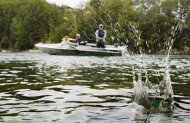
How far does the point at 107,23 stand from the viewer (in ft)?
197

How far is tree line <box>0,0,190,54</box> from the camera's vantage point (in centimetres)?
5841

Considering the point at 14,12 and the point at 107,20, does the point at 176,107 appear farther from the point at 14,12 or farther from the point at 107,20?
the point at 14,12

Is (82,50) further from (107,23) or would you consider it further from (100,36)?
(107,23)

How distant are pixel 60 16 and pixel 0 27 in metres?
23.1

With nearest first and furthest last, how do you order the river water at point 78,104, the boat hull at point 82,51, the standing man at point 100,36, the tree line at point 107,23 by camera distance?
the river water at point 78,104
the standing man at point 100,36
the boat hull at point 82,51
the tree line at point 107,23

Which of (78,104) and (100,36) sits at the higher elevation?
(100,36)

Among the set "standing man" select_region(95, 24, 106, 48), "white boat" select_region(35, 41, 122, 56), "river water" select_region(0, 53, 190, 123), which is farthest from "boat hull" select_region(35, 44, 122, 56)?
"river water" select_region(0, 53, 190, 123)

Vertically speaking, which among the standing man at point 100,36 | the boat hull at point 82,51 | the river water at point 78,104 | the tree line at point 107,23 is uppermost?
the tree line at point 107,23

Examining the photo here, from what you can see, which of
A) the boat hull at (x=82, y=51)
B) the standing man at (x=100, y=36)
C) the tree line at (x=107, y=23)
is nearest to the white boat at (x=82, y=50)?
the boat hull at (x=82, y=51)

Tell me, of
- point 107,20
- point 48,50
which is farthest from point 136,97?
point 107,20

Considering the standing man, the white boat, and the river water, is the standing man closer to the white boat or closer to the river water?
the white boat

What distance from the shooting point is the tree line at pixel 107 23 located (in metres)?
58.4

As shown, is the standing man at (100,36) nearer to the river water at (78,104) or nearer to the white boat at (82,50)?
the white boat at (82,50)

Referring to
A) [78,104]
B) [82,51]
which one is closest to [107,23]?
[82,51]
